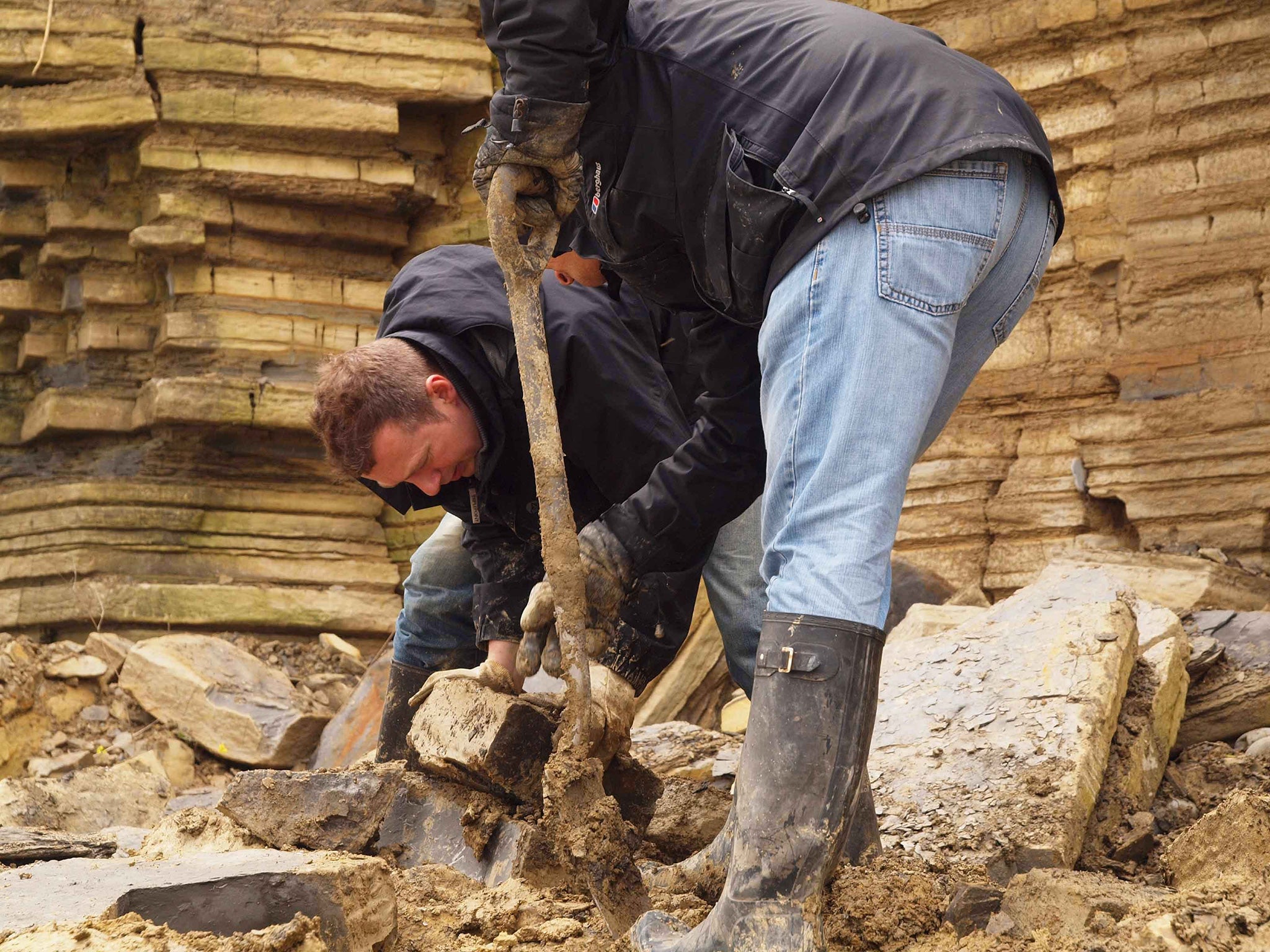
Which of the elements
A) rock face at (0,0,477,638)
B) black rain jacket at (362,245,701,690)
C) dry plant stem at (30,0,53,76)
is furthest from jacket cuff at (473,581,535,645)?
dry plant stem at (30,0,53,76)

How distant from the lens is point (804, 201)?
1.92 metres

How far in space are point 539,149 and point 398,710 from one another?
1.85 m

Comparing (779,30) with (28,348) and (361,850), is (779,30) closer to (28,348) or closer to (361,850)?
(361,850)

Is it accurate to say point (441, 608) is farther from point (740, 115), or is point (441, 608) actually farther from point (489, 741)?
point (740, 115)

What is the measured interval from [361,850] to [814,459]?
1.50 metres

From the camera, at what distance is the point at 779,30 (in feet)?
6.82

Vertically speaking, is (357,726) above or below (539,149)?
below

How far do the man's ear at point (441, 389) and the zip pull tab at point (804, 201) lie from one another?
1055 millimetres

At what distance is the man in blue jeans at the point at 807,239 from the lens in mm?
1747

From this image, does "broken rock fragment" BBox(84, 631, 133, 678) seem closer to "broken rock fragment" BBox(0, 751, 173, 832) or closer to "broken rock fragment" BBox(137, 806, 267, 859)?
"broken rock fragment" BBox(0, 751, 173, 832)

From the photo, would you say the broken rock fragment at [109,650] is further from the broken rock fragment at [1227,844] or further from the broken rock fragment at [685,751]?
the broken rock fragment at [1227,844]

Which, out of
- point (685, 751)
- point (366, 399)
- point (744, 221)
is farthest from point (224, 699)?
point (744, 221)

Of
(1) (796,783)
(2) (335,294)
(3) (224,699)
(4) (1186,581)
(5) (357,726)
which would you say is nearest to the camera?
(1) (796,783)

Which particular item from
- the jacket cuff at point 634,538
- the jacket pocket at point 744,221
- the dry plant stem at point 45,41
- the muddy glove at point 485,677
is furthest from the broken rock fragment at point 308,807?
the dry plant stem at point 45,41
